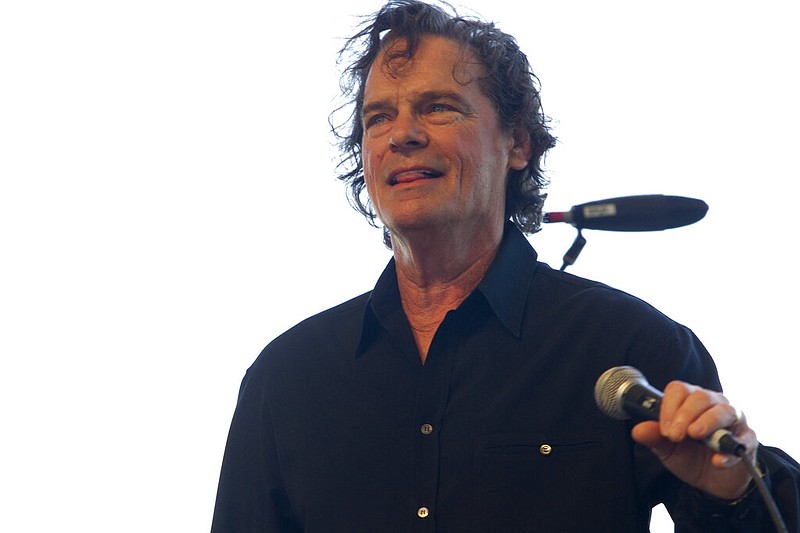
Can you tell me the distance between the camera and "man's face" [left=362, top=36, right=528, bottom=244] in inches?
93.2

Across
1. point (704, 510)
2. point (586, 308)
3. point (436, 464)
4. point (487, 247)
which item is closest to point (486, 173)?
point (487, 247)

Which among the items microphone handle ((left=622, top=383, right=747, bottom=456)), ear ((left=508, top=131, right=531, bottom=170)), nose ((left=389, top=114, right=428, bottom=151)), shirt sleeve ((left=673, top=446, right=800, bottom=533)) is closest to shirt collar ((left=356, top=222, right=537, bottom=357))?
ear ((left=508, top=131, right=531, bottom=170))

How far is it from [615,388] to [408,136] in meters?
0.88

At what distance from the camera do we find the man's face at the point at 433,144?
7.77ft

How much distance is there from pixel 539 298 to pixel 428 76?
1.68 feet

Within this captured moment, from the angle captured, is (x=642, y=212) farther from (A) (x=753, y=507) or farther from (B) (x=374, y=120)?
(B) (x=374, y=120)

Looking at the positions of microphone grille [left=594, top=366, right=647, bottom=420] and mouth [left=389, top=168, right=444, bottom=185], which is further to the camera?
mouth [left=389, top=168, right=444, bottom=185]

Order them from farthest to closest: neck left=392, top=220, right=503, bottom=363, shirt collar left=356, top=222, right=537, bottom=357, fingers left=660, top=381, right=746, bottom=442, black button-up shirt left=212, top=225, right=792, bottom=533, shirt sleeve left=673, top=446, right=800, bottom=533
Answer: neck left=392, top=220, right=503, bottom=363, shirt collar left=356, top=222, right=537, bottom=357, black button-up shirt left=212, top=225, right=792, bottom=533, shirt sleeve left=673, top=446, right=800, bottom=533, fingers left=660, top=381, right=746, bottom=442

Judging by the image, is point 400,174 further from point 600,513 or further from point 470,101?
point 600,513

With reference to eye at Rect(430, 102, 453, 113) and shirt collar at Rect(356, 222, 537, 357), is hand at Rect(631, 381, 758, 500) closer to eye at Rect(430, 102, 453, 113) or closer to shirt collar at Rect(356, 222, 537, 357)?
shirt collar at Rect(356, 222, 537, 357)

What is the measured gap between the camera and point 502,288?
2336 mm

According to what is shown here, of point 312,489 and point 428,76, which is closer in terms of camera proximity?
point 312,489

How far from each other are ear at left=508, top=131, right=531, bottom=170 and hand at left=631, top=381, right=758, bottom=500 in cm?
104

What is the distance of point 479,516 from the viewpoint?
204 cm
